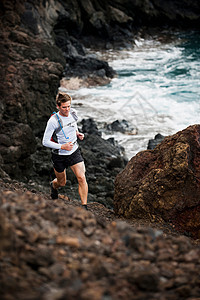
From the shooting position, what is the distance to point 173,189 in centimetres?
581

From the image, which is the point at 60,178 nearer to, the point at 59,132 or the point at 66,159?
the point at 66,159

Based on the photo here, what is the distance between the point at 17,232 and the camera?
2814mm

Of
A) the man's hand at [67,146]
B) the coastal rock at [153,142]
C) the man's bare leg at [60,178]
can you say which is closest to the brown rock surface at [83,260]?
the man's hand at [67,146]

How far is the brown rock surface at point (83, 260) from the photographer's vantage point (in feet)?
7.97

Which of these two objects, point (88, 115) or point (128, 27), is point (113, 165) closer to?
point (88, 115)

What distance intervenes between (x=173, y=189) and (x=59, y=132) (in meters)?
2.26

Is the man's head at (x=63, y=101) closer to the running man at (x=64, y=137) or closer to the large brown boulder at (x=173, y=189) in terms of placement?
the running man at (x=64, y=137)

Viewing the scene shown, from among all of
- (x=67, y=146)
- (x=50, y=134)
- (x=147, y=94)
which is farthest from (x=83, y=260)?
(x=147, y=94)

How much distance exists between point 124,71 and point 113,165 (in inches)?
705

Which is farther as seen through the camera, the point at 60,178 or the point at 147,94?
the point at 147,94

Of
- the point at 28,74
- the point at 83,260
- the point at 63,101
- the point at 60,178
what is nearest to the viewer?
the point at 83,260

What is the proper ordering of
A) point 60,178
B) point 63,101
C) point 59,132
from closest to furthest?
point 63,101, point 59,132, point 60,178

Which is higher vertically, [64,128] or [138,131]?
[64,128]

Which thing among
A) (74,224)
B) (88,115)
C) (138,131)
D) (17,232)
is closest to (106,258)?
(74,224)
